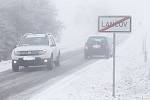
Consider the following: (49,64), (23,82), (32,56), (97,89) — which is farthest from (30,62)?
(97,89)

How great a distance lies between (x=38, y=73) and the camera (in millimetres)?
20672

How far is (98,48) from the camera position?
31.6 metres

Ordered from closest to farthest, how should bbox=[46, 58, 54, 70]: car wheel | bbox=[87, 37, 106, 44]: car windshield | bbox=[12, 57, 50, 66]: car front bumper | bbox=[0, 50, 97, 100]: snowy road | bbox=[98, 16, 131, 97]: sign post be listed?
1. bbox=[98, 16, 131, 97]: sign post
2. bbox=[0, 50, 97, 100]: snowy road
3. bbox=[12, 57, 50, 66]: car front bumper
4. bbox=[46, 58, 54, 70]: car wheel
5. bbox=[87, 37, 106, 44]: car windshield

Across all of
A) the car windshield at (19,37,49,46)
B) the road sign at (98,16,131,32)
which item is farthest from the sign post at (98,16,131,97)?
the car windshield at (19,37,49,46)

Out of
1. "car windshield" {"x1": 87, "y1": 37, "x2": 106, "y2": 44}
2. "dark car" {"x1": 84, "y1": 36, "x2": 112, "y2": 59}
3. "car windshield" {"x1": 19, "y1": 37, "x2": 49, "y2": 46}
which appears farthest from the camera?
"car windshield" {"x1": 87, "y1": 37, "x2": 106, "y2": 44}

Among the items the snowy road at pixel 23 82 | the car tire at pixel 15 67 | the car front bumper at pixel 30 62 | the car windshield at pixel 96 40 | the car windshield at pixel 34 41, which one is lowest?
the snowy road at pixel 23 82

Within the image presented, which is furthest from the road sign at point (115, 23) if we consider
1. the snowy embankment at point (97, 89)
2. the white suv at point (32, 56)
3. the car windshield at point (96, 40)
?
the car windshield at point (96, 40)

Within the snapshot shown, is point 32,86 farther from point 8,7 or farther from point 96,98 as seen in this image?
point 8,7

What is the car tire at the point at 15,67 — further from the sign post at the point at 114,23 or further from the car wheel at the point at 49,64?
the sign post at the point at 114,23

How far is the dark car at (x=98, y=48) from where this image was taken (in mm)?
31125

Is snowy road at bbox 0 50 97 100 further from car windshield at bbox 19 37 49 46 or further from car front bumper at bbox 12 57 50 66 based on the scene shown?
car windshield at bbox 19 37 49 46

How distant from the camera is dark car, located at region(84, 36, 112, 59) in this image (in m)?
31.1

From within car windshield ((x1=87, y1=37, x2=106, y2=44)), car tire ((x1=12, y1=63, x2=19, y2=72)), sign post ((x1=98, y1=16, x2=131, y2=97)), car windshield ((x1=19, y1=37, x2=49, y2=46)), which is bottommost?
car tire ((x1=12, y1=63, x2=19, y2=72))

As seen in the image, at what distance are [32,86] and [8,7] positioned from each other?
2560 cm
